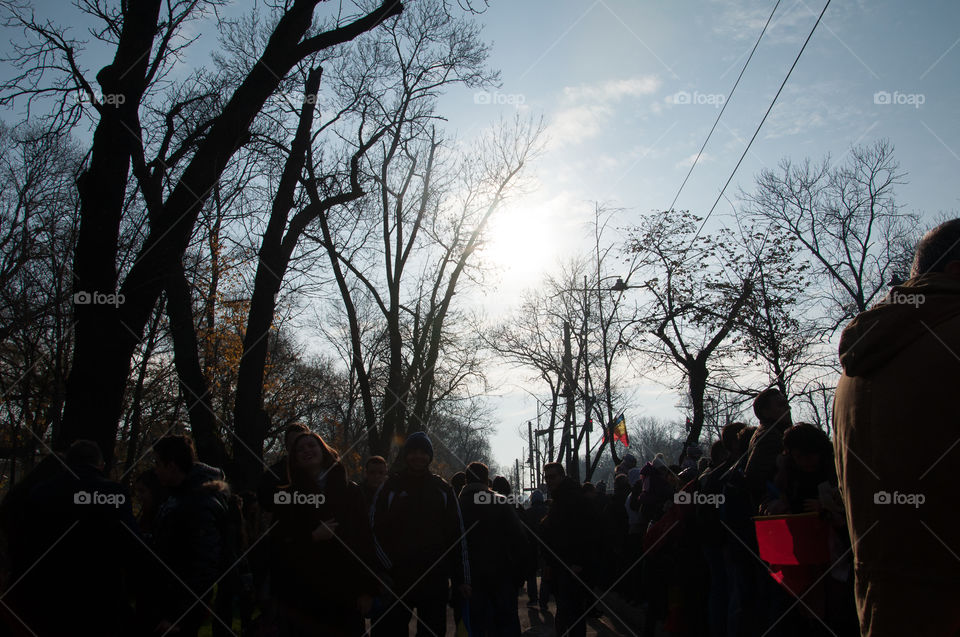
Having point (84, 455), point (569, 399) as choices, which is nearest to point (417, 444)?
point (84, 455)

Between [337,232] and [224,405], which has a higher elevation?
[337,232]

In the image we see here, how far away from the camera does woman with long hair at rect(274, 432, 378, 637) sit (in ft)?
14.9

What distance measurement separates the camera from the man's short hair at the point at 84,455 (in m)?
4.32

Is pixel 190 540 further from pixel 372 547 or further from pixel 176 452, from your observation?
pixel 372 547

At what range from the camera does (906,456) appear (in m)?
1.57

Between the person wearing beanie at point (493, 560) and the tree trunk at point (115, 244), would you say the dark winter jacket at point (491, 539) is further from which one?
the tree trunk at point (115, 244)

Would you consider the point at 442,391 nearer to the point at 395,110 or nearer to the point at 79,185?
the point at 395,110

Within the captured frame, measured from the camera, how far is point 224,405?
19.5 metres

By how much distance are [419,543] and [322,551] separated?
116 centimetres

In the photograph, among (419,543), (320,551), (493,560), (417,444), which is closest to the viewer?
(320,551)

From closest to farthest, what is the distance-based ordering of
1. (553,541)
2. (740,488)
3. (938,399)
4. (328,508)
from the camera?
1. (938,399)
2. (328,508)
3. (740,488)
4. (553,541)

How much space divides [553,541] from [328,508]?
3099 mm

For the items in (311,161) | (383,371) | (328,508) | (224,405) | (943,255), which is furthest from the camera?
(383,371)

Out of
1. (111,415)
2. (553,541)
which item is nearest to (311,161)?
(111,415)
